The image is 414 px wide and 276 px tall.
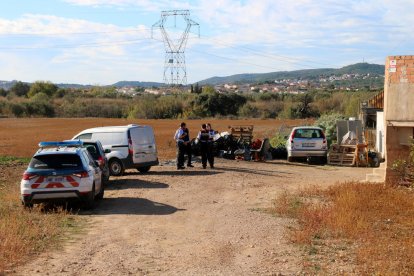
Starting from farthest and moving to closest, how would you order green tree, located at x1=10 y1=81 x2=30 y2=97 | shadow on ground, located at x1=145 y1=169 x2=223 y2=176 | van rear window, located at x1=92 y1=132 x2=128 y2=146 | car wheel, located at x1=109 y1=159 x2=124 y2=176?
1. green tree, located at x1=10 y1=81 x2=30 y2=97
2. shadow on ground, located at x1=145 y1=169 x2=223 y2=176
3. car wheel, located at x1=109 y1=159 x2=124 y2=176
4. van rear window, located at x1=92 y1=132 x2=128 y2=146

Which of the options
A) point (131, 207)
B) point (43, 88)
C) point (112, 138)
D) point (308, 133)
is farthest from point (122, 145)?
point (43, 88)

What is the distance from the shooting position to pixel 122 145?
21984mm

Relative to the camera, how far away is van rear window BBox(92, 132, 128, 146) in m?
22.0

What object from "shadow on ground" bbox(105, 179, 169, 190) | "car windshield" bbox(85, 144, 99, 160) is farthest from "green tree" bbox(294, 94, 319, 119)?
"car windshield" bbox(85, 144, 99, 160)

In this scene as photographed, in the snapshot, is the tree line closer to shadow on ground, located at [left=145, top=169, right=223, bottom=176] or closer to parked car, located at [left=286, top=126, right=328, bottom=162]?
parked car, located at [left=286, top=126, right=328, bottom=162]

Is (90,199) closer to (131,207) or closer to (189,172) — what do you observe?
(131,207)

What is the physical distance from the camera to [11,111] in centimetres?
9019

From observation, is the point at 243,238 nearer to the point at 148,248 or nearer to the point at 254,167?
the point at 148,248

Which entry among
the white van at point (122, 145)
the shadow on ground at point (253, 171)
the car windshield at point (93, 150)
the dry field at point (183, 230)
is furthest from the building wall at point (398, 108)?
the white van at point (122, 145)

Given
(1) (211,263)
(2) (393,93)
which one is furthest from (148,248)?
(2) (393,93)

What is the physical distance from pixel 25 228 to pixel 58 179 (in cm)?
316

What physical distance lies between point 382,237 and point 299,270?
9.18 ft

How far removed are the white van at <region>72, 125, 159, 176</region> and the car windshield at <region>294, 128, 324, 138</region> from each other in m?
8.25

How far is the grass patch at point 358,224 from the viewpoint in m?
9.09
